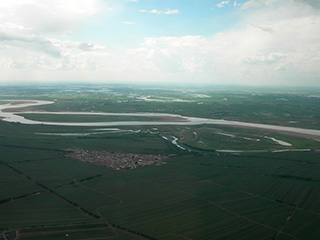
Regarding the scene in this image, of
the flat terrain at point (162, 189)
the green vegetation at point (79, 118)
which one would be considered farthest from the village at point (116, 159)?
the green vegetation at point (79, 118)

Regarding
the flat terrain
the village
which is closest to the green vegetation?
the flat terrain

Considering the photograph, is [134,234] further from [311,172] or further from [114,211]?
[311,172]

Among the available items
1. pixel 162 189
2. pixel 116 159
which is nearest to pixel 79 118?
pixel 116 159

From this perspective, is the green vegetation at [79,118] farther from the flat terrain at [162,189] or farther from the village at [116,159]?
the village at [116,159]

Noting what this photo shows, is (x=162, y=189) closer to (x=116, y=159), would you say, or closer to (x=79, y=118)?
(x=116, y=159)

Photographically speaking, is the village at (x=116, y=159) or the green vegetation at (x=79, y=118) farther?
the green vegetation at (x=79, y=118)

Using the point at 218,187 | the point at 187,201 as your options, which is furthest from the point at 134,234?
the point at 218,187
